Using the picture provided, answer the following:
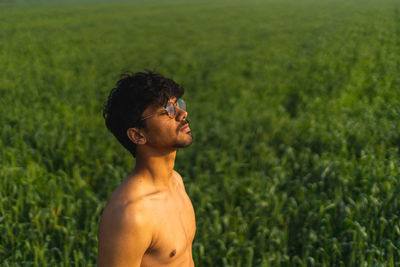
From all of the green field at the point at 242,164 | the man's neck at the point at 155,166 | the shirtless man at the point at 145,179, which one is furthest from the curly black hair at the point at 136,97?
the green field at the point at 242,164

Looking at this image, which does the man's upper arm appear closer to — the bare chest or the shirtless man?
the shirtless man

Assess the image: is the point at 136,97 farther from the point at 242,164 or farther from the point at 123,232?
the point at 242,164

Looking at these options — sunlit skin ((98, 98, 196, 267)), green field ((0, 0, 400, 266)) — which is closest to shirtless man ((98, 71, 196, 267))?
sunlit skin ((98, 98, 196, 267))

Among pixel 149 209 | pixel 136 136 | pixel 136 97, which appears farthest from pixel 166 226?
pixel 136 97

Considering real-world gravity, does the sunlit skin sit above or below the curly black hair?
below

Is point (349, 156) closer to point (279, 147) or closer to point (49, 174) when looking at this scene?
point (279, 147)

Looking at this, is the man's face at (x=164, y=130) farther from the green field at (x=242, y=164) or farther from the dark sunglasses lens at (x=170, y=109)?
the green field at (x=242, y=164)

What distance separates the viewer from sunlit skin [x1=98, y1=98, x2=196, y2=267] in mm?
1550

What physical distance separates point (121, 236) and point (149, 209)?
0.57 ft

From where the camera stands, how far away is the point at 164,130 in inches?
65.9

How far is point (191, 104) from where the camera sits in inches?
350

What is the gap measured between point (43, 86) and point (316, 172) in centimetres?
760

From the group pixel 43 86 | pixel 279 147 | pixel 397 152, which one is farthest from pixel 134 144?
pixel 43 86

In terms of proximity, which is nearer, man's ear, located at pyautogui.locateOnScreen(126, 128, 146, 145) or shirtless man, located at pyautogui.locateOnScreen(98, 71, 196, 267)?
shirtless man, located at pyautogui.locateOnScreen(98, 71, 196, 267)
